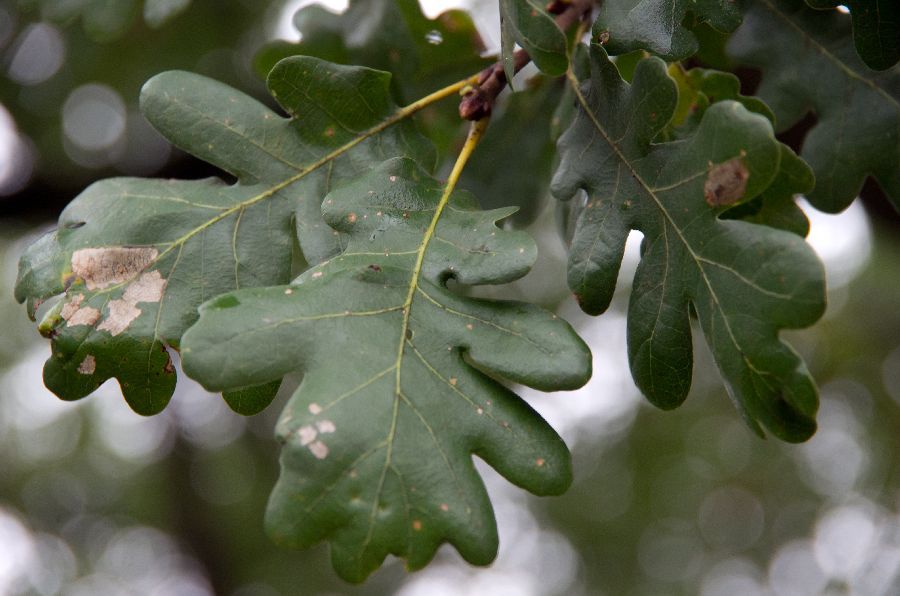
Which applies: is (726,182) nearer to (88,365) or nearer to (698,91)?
(698,91)

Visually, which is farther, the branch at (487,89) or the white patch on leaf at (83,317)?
the branch at (487,89)

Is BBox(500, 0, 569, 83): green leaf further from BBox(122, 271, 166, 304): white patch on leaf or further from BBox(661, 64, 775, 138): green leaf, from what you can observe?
BBox(122, 271, 166, 304): white patch on leaf

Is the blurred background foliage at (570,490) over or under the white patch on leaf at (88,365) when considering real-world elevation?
under

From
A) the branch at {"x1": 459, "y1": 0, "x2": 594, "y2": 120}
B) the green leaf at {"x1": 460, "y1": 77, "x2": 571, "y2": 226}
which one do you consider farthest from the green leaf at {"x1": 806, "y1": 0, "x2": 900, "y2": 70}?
the green leaf at {"x1": 460, "y1": 77, "x2": 571, "y2": 226}

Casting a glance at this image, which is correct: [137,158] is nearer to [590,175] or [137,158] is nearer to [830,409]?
[590,175]

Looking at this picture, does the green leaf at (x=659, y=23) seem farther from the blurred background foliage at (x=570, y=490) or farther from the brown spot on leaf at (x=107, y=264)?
the blurred background foliage at (x=570, y=490)

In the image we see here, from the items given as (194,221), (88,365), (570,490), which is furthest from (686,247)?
(570,490)

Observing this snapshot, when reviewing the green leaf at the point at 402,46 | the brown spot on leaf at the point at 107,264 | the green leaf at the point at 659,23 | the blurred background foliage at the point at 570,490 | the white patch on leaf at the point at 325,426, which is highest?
the green leaf at the point at 659,23

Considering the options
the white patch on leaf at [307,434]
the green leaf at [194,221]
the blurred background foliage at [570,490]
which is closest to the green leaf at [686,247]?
the green leaf at [194,221]
